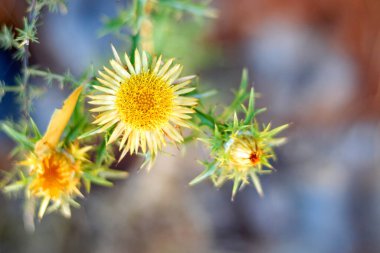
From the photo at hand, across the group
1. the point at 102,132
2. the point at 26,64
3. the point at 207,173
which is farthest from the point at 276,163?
the point at 26,64

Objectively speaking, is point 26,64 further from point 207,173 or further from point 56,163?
point 207,173

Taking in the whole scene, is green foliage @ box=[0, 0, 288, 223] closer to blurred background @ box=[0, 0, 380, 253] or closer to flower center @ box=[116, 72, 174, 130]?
flower center @ box=[116, 72, 174, 130]

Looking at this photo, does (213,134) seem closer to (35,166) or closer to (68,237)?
(35,166)

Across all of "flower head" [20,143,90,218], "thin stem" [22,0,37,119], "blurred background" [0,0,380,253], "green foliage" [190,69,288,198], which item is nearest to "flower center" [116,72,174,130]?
"green foliage" [190,69,288,198]

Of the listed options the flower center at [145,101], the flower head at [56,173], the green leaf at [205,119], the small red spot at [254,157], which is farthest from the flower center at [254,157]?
the flower head at [56,173]

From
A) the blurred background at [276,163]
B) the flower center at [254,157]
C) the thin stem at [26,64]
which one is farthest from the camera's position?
the blurred background at [276,163]

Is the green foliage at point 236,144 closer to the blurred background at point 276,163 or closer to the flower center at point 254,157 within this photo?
the flower center at point 254,157
